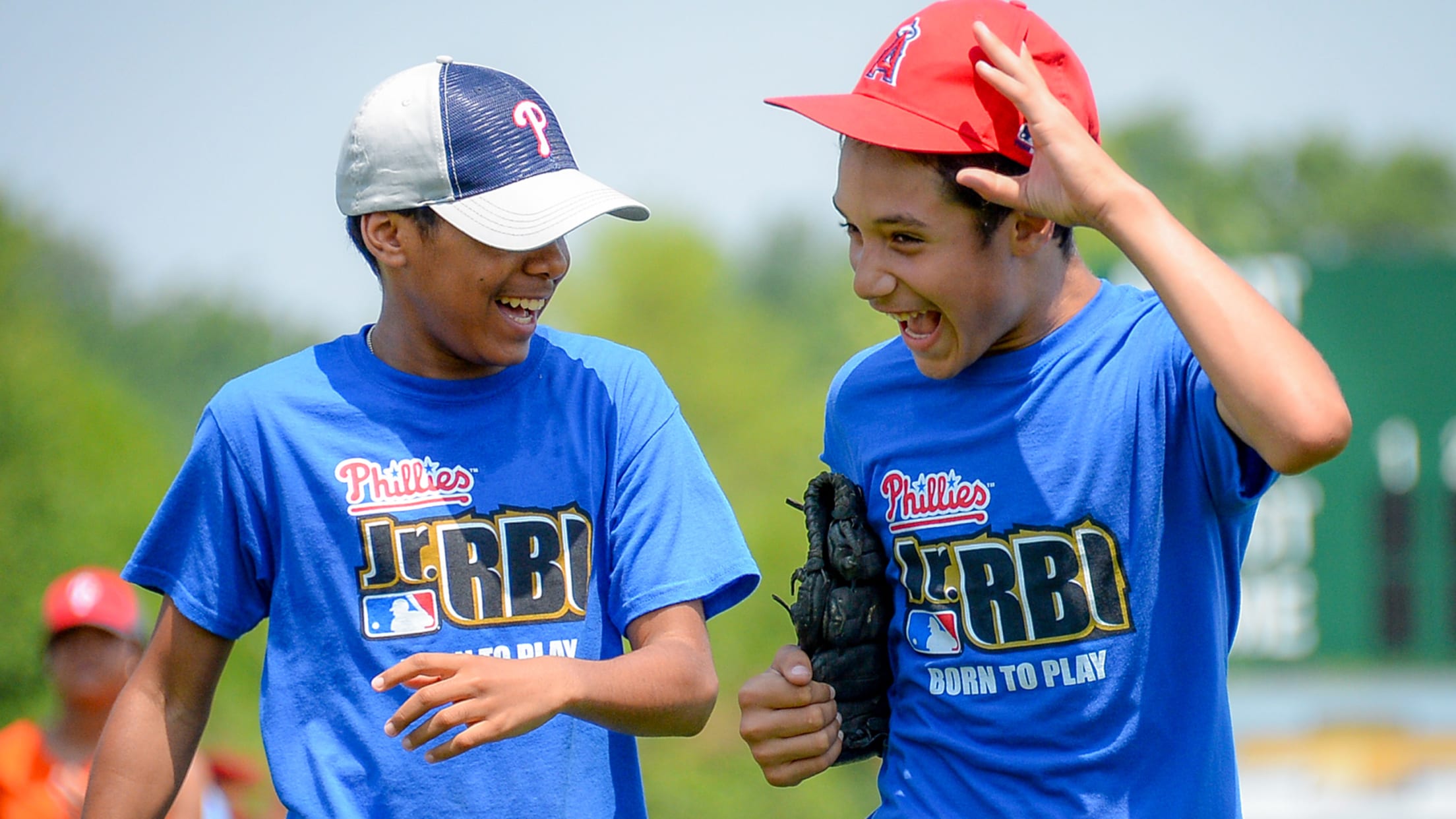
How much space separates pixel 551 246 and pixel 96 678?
2857mm

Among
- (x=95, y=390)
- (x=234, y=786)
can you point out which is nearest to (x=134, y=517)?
(x=95, y=390)

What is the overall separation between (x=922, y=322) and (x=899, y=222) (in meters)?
0.18

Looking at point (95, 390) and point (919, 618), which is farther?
point (95, 390)

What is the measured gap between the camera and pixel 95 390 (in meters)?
25.4

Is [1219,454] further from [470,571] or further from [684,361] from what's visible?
[684,361]

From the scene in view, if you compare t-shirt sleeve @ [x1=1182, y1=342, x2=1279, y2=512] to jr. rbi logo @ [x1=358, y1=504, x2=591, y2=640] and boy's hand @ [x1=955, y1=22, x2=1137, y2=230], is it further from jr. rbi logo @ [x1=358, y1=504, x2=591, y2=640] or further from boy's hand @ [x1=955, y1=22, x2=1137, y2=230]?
jr. rbi logo @ [x1=358, y1=504, x2=591, y2=640]

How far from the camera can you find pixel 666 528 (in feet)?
7.99

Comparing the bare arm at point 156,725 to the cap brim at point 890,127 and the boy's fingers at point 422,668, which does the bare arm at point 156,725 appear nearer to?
the boy's fingers at point 422,668

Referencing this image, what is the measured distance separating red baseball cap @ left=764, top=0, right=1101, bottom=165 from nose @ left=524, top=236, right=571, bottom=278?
1.57 feet

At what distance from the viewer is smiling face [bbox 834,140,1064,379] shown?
2.46 metres

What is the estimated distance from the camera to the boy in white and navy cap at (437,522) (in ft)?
7.79

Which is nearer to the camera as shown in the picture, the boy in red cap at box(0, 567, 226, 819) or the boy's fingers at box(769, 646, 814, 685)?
the boy's fingers at box(769, 646, 814, 685)

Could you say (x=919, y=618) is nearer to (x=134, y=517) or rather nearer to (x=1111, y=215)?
(x=1111, y=215)

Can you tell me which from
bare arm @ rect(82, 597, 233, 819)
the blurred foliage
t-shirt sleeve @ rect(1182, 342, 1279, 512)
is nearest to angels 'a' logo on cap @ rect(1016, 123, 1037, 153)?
t-shirt sleeve @ rect(1182, 342, 1279, 512)
